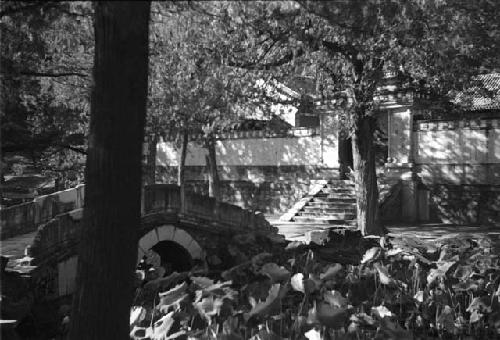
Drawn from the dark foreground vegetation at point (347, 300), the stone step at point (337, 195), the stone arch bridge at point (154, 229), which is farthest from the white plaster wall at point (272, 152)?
the dark foreground vegetation at point (347, 300)

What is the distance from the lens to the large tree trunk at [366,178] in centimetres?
1638

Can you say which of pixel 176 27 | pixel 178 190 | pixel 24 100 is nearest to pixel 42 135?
pixel 24 100

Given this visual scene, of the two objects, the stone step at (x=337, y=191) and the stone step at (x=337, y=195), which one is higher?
the stone step at (x=337, y=191)

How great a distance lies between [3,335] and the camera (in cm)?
780

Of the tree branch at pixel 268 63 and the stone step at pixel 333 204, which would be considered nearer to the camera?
the tree branch at pixel 268 63

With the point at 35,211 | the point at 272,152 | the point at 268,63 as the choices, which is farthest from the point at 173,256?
the point at 272,152

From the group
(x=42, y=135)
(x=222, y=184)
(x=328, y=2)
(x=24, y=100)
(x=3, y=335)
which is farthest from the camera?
(x=222, y=184)

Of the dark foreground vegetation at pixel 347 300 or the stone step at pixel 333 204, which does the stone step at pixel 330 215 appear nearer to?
the stone step at pixel 333 204

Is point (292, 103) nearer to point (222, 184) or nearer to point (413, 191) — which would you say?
point (413, 191)

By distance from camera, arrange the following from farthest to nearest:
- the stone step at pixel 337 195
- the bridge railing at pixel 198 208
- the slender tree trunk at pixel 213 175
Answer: the slender tree trunk at pixel 213 175, the stone step at pixel 337 195, the bridge railing at pixel 198 208

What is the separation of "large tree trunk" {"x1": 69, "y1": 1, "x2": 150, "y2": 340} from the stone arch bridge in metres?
5.98

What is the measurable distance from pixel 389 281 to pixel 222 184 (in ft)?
65.1

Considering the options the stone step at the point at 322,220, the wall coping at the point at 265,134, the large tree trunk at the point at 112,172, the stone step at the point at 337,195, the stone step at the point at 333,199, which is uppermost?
the wall coping at the point at 265,134

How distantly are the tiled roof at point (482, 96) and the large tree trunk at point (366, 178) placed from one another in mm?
2993
